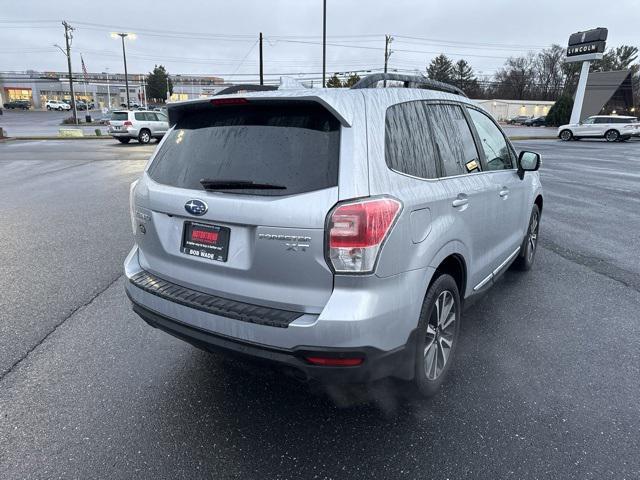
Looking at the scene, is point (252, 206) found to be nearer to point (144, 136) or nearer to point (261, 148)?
point (261, 148)

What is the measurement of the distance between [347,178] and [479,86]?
11594 centimetres

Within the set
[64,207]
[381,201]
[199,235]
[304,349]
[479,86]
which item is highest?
[479,86]

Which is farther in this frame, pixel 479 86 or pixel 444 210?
pixel 479 86

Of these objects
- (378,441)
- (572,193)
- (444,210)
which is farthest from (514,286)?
(572,193)

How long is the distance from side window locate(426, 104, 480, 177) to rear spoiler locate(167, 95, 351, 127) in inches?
36.0

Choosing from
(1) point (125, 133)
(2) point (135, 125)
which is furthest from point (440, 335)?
(1) point (125, 133)

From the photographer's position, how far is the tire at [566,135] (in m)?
34.7

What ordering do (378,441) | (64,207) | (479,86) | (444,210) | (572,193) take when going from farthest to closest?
(479,86), (572,193), (64,207), (444,210), (378,441)

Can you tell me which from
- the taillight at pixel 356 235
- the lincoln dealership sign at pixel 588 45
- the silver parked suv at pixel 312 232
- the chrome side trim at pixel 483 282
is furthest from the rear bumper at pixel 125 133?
the lincoln dealership sign at pixel 588 45

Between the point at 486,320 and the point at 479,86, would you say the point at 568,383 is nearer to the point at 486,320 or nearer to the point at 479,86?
the point at 486,320

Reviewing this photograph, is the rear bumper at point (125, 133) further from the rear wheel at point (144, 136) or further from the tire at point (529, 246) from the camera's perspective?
the tire at point (529, 246)

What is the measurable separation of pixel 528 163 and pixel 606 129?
35.6 metres

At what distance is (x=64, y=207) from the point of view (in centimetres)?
859

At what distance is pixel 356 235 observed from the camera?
2115 millimetres
